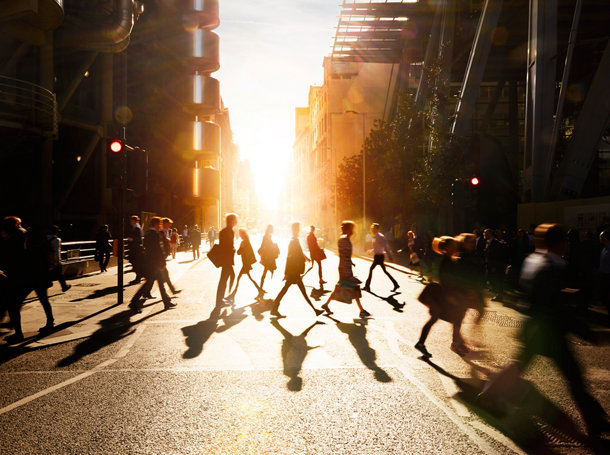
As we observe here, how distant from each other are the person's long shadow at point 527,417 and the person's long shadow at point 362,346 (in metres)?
0.87

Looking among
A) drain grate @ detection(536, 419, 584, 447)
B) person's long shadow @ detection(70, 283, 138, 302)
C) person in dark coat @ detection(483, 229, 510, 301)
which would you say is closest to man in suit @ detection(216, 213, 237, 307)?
person's long shadow @ detection(70, 283, 138, 302)

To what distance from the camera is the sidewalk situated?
8.51m

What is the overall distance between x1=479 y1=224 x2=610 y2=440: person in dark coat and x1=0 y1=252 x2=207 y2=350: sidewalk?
20.7ft

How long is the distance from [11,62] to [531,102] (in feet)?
74.0

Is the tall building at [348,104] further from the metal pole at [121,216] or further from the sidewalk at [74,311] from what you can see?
the metal pole at [121,216]

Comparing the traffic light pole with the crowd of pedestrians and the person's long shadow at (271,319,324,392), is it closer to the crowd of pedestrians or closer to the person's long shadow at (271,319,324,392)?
the crowd of pedestrians

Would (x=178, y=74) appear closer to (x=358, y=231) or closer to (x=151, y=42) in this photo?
(x=151, y=42)

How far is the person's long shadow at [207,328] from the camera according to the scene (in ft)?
24.9

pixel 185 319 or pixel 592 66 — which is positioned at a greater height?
pixel 592 66

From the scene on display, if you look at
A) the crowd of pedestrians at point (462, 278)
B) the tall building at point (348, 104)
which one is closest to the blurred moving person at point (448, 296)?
the crowd of pedestrians at point (462, 278)

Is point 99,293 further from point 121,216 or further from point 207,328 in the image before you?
point 207,328

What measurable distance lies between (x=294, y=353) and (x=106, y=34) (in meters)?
27.3

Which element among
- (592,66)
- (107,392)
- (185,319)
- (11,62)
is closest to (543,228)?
Answer: (107,392)

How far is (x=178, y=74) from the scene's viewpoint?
172ft
